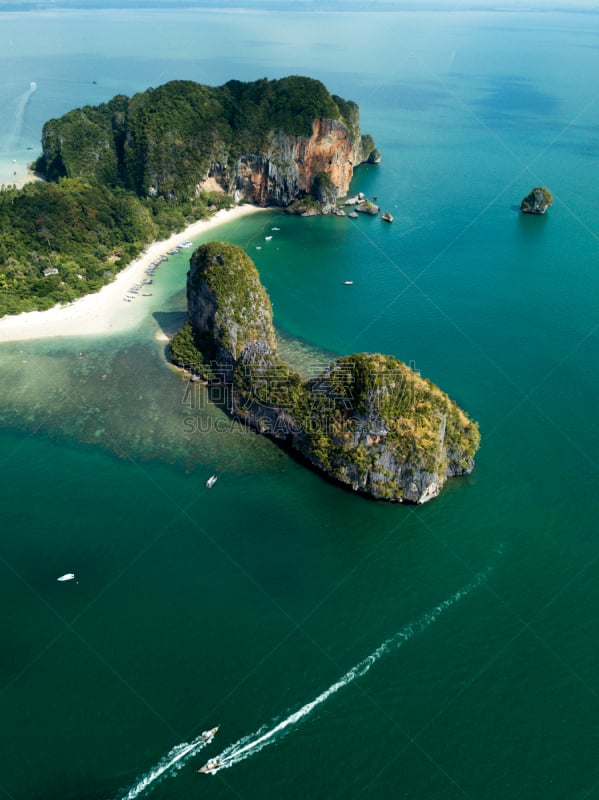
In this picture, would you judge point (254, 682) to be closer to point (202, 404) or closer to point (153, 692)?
point (153, 692)

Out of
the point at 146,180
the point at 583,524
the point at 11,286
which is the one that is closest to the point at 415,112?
the point at 146,180

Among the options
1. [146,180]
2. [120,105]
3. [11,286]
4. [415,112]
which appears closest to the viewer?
[11,286]

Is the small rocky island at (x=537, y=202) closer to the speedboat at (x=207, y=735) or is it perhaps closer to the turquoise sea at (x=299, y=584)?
the turquoise sea at (x=299, y=584)

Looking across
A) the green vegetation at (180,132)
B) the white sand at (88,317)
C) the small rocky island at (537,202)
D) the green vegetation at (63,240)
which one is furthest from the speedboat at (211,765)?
the small rocky island at (537,202)

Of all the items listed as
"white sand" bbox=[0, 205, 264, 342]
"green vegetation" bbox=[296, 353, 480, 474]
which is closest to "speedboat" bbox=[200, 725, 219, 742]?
"green vegetation" bbox=[296, 353, 480, 474]

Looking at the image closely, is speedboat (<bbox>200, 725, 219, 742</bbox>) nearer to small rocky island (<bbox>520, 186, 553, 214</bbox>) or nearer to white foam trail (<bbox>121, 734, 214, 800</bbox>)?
white foam trail (<bbox>121, 734, 214, 800</bbox>)

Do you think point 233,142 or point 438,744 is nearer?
point 438,744
